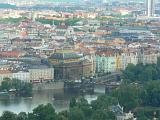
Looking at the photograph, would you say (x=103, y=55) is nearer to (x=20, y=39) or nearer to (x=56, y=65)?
(x=56, y=65)

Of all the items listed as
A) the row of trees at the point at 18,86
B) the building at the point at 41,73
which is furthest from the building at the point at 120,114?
the building at the point at 41,73

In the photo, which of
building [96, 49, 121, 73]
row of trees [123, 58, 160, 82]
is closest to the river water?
row of trees [123, 58, 160, 82]

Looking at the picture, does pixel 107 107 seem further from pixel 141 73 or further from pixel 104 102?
pixel 141 73

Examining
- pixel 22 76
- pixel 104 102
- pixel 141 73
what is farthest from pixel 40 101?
pixel 141 73

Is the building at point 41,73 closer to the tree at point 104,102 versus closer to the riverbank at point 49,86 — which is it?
the riverbank at point 49,86

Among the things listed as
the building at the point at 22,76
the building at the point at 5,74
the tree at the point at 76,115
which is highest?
the tree at the point at 76,115

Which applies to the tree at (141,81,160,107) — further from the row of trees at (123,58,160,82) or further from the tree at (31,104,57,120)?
the row of trees at (123,58,160,82)
